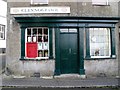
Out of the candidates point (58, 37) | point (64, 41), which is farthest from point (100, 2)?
point (58, 37)

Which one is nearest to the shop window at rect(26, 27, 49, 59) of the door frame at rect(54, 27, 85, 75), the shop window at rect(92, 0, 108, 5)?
the door frame at rect(54, 27, 85, 75)

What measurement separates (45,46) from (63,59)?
1.34 meters

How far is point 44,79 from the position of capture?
12.9 metres

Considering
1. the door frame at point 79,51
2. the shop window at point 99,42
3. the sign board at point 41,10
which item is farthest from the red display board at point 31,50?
the shop window at point 99,42

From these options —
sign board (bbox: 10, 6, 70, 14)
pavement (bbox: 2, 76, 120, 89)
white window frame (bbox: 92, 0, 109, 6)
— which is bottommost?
pavement (bbox: 2, 76, 120, 89)

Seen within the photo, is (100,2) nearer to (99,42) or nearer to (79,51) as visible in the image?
(99,42)

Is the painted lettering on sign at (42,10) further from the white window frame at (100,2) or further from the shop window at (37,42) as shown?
the white window frame at (100,2)

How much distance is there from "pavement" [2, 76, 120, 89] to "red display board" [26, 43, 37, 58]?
4.50 ft

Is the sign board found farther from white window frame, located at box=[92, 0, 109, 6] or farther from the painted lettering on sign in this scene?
white window frame, located at box=[92, 0, 109, 6]

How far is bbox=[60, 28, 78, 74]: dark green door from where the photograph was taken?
13805 mm

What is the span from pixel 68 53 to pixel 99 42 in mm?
2105

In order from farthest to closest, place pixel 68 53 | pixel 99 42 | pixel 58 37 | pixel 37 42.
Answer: pixel 99 42, pixel 37 42, pixel 68 53, pixel 58 37

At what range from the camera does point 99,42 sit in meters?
14.3

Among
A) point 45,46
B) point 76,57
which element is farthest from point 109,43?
point 45,46
